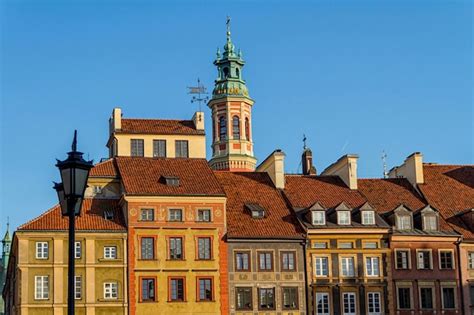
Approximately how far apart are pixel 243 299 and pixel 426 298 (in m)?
12.9

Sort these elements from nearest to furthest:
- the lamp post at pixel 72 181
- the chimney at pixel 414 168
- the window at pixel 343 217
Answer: the lamp post at pixel 72 181
the window at pixel 343 217
the chimney at pixel 414 168

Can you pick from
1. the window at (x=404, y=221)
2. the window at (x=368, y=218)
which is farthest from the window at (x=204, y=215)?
the window at (x=404, y=221)

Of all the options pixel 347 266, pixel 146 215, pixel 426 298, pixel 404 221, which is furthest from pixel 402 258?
pixel 146 215

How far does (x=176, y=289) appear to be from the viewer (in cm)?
6053

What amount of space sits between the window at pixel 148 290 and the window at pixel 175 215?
13.9ft

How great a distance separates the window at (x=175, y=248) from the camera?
61031mm

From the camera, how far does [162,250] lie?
60.8 metres

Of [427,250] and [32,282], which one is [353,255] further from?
[32,282]

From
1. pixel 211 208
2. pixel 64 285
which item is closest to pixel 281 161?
pixel 211 208

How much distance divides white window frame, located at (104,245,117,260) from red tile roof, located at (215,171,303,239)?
25.0 feet

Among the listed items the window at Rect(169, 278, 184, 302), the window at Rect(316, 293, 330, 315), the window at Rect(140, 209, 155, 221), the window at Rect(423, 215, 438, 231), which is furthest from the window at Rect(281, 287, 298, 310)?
the window at Rect(423, 215, 438, 231)

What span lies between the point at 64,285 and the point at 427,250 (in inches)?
979

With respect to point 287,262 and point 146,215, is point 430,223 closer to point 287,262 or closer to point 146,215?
point 287,262

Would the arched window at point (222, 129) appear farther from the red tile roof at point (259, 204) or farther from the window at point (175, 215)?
the window at point (175, 215)
